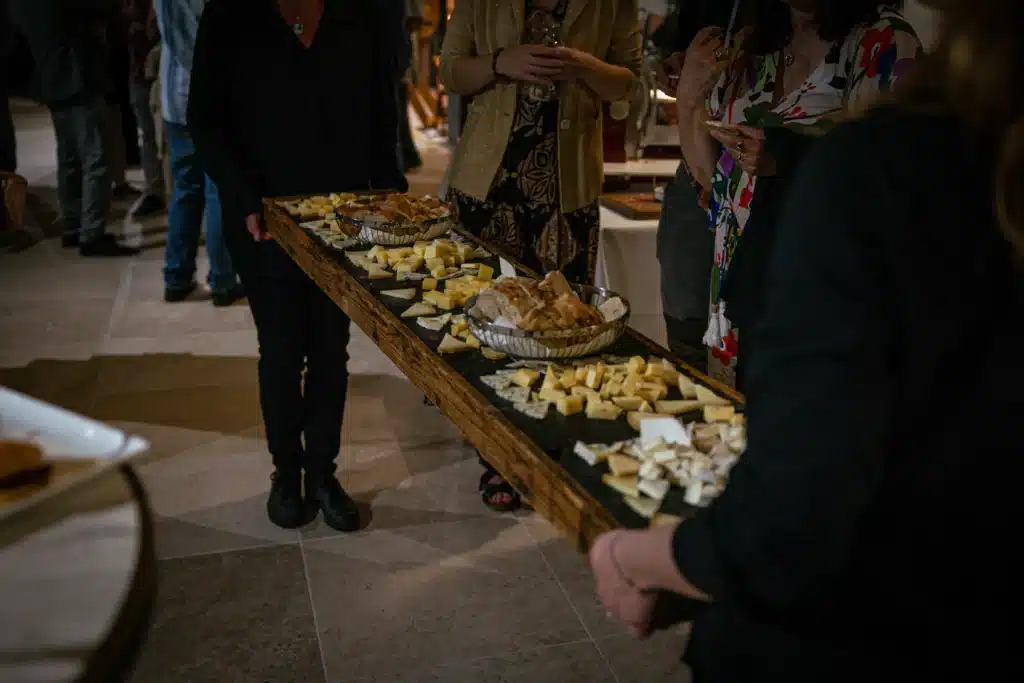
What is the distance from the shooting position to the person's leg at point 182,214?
188 inches

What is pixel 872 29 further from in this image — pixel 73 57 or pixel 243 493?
pixel 73 57

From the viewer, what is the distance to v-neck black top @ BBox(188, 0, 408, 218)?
235cm

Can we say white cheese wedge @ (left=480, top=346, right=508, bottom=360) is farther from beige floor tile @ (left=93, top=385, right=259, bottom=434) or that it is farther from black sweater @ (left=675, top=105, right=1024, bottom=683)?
beige floor tile @ (left=93, top=385, right=259, bottom=434)

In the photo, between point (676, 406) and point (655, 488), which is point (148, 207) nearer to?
point (676, 406)

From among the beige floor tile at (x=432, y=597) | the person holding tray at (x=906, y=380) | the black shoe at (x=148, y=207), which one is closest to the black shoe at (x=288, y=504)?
the beige floor tile at (x=432, y=597)

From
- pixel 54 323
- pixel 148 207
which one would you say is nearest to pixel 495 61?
pixel 54 323

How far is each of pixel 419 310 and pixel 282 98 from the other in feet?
2.88

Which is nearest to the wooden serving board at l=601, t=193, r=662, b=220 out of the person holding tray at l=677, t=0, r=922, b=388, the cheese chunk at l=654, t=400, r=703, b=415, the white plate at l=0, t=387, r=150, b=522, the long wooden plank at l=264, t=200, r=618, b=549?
the person holding tray at l=677, t=0, r=922, b=388

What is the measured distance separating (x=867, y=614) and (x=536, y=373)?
80 cm

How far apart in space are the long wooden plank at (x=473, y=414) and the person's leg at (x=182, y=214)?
9.11 ft

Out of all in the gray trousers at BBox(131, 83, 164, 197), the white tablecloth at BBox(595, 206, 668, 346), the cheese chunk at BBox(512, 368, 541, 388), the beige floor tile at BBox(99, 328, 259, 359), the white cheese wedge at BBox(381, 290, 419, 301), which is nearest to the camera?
the cheese chunk at BBox(512, 368, 541, 388)

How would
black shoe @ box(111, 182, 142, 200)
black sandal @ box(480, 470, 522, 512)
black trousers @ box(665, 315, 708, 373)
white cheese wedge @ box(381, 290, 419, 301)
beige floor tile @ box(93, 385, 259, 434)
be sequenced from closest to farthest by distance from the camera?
white cheese wedge @ box(381, 290, 419, 301) → black trousers @ box(665, 315, 708, 373) → black sandal @ box(480, 470, 522, 512) → beige floor tile @ box(93, 385, 259, 434) → black shoe @ box(111, 182, 142, 200)

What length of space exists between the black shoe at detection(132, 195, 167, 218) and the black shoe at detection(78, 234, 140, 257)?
3.38 ft

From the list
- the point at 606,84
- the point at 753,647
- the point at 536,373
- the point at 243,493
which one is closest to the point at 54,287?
the point at 243,493
